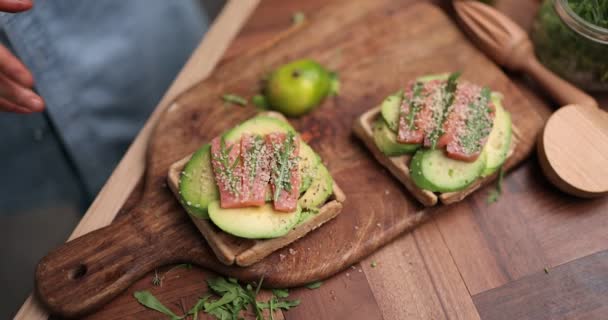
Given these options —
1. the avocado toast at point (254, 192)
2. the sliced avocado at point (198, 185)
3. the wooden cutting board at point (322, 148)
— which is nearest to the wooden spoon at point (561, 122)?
the wooden cutting board at point (322, 148)

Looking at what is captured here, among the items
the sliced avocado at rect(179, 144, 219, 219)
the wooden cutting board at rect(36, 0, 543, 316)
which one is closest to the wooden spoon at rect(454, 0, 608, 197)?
the wooden cutting board at rect(36, 0, 543, 316)

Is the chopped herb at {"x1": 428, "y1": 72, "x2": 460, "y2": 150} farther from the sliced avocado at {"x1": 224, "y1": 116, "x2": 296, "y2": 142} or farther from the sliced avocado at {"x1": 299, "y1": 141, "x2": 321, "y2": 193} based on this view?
the sliced avocado at {"x1": 224, "y1": 116, "x2": 296, "y2": 142}

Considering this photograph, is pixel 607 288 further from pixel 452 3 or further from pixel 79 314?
pixel 79 314

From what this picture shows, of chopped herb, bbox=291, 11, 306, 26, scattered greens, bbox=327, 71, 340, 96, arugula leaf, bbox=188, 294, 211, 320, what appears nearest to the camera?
arugula leaf, bbox=188, 294, 211, 320

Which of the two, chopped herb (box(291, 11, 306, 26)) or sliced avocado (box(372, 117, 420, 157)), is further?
chopped herb (box(291, 11, 306, 26))

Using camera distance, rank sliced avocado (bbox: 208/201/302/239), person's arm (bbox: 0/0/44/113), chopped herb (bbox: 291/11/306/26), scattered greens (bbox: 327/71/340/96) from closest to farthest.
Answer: person's arm (bbox: 0/0/44/113) → sliced avocado (bbox: 208/201/302/239) → scattered greens (bbox: 327/71/340/96) → chopped herb (bbox: 291/11/306/26)

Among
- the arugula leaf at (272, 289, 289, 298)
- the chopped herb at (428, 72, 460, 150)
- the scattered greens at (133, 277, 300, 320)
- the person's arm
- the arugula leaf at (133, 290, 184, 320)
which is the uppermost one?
the person's arm

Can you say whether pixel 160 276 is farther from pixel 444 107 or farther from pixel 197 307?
pixel 444 107
